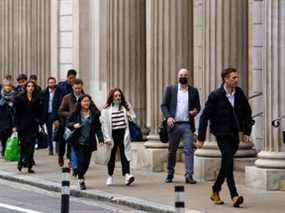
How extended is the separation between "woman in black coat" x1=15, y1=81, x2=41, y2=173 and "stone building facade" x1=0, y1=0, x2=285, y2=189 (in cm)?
224

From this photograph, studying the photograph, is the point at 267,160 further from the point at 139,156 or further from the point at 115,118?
the point at 139,156

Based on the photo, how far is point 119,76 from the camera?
77.0 ft

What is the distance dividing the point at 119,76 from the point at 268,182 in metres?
6.56

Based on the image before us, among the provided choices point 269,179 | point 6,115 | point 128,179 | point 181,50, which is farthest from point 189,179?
point 6,115

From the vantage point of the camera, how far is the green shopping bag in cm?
2406

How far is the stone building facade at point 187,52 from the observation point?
1789 cm

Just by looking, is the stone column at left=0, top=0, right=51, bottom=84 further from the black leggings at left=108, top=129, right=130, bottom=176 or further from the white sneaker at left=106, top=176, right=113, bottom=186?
the black leggings at left=108, top=129, right=130, bottom=176

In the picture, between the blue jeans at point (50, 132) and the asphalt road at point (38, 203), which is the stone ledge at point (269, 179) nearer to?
the asphalt road at point (38, 203)

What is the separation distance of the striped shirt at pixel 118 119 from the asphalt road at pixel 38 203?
1516 millimetres

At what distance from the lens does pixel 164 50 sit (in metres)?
21.6

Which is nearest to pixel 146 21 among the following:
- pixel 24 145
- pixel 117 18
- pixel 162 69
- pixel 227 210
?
pixel 117 18

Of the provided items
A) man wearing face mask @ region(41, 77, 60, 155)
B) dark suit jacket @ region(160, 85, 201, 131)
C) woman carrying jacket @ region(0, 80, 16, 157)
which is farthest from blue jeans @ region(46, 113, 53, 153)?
dark suit jacket @ region(160, 85, 201, 131)

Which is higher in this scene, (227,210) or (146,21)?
(146,21)

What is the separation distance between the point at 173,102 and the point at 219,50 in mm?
1310
